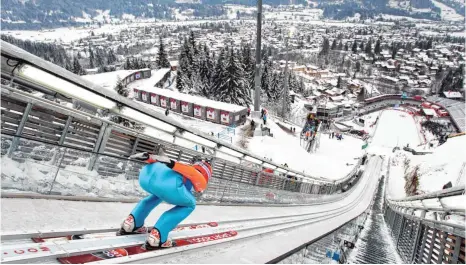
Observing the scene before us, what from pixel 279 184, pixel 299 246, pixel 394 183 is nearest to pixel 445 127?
pixel 394 183

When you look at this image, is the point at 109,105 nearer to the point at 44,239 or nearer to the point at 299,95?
the point at 44,239

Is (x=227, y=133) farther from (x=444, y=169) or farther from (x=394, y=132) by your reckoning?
(x=394, y=132)

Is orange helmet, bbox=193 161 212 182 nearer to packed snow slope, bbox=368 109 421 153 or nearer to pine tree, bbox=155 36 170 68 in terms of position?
packed snow slope, bbox=368 109 421 153

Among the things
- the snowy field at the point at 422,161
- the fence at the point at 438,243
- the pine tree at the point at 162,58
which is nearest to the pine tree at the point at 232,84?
the snowy field at the point at 422,161

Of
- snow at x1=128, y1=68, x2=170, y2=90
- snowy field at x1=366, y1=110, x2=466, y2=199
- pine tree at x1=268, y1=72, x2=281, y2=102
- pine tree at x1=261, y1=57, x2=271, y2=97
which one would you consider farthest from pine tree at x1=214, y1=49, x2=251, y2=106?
snowy field at x1=366, y1=110, x2=466, y2=199

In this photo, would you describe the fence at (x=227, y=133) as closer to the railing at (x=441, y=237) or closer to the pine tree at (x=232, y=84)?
the pine tree at (x=232, y=84)

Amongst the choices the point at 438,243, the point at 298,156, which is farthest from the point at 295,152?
the point at 438,243
